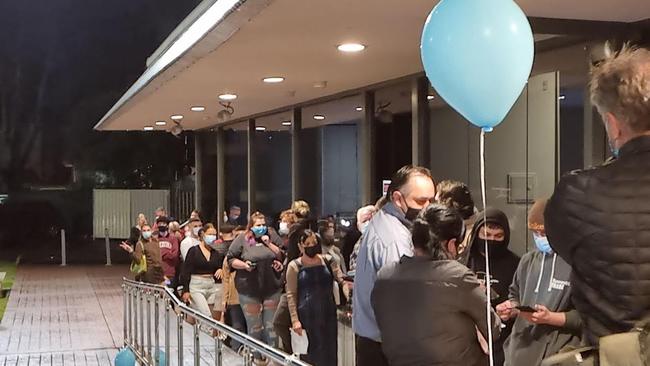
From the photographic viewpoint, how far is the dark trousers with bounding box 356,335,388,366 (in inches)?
154

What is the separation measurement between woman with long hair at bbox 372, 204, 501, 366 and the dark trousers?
0.49 metres

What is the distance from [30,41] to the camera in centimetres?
2889

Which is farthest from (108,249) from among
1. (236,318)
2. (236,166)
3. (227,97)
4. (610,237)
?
(610,237)

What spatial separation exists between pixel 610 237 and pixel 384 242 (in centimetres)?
196

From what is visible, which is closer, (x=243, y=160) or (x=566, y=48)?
(x=566, y=48)

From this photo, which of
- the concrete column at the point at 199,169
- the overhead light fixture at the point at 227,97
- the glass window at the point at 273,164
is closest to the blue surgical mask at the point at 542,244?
the overhead light fixture at the point at 227,97

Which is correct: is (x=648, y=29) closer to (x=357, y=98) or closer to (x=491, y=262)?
(x=491, y=262)

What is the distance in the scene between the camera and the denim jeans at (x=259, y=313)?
7.70m

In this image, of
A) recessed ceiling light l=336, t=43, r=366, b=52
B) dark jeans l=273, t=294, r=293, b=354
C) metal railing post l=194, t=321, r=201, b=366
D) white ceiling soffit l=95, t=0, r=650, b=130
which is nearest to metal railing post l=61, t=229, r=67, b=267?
white ceiling soffit l=95, t=0, r=650, b=130

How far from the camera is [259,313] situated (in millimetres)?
7770

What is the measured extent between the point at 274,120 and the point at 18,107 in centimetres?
1451

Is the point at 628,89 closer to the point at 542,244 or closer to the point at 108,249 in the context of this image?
the point at 542,244

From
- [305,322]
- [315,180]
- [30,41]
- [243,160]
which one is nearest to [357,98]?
[315,180]

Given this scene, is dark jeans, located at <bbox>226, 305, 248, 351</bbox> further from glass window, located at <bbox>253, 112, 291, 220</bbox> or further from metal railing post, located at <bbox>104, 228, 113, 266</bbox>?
metal railing post, located at <bbox>104, 228, 113, 266</bbox>
